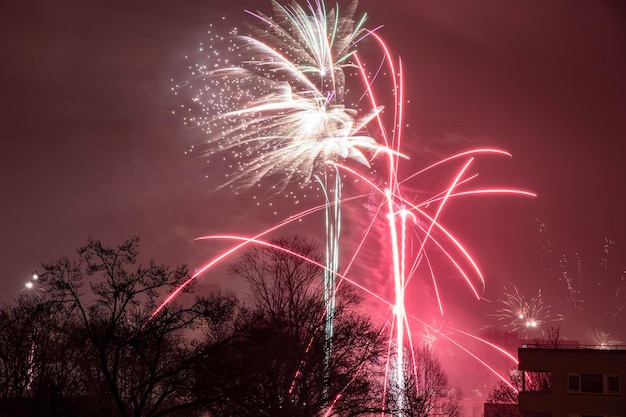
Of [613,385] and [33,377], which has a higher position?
[613,385]

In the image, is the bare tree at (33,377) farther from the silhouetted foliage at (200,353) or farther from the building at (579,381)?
the building at (579,381)

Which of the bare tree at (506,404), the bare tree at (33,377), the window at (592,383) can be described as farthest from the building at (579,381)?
the bare tree at (33,377)

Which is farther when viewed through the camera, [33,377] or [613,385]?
[613,385]

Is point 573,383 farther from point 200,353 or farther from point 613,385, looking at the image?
point 200,353

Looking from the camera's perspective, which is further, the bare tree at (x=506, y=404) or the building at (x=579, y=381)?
the bare tree at (x=506, y=404)

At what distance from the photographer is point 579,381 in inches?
1558

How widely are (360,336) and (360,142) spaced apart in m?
12.7

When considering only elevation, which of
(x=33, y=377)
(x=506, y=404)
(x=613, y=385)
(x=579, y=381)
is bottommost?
(x=33, y=377)

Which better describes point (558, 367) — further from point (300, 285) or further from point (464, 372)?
point (464, 372)

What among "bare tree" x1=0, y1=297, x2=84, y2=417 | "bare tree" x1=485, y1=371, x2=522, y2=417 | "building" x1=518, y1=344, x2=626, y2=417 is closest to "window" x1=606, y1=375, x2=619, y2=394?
"building" x1=518, y1=344, x2=626, y2=417

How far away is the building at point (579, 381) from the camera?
3897 cm

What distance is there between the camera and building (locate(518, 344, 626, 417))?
39.0 m

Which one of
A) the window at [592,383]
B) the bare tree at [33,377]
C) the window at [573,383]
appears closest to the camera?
the bare tree at [33,377]

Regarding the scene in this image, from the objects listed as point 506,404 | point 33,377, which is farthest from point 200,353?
point 506,404
